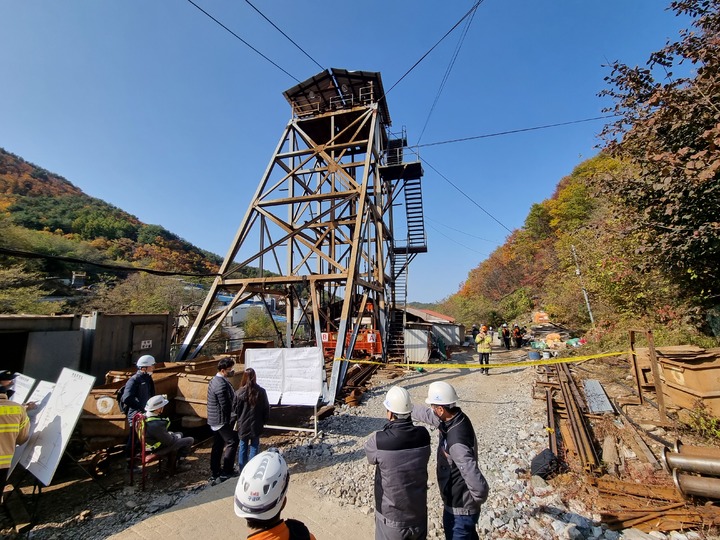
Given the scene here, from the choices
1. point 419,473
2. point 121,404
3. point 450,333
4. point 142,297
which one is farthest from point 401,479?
point 142,297

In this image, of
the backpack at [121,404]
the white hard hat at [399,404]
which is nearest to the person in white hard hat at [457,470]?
the white hard hat at [399,404]

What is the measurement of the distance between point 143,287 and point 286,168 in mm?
19997

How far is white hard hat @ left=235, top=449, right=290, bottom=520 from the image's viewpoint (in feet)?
5.16

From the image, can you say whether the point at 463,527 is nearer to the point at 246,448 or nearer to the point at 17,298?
the point at 246,448

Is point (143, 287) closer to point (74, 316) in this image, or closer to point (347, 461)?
point (74, 316)

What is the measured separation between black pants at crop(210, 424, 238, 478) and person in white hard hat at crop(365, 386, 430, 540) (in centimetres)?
292

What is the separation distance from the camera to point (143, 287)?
25.3m

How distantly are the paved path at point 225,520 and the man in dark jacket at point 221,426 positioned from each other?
461 millimetres

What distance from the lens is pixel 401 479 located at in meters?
2.46

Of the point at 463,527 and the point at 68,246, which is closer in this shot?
the point at 463,527

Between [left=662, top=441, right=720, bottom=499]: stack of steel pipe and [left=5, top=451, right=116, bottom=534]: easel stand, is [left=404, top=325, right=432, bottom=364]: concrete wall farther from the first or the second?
[left=5, top=451, right=116, bottom=534]: easel stand

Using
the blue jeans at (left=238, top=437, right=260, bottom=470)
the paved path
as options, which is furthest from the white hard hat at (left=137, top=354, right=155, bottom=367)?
the paved path

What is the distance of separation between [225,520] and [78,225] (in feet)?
225

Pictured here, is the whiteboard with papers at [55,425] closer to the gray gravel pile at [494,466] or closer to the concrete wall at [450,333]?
the gray gravel pile at [494,466]
